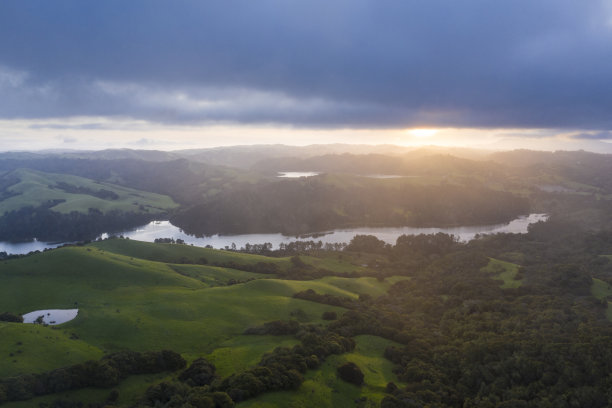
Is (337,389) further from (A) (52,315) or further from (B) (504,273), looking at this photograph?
(B) (504,273)

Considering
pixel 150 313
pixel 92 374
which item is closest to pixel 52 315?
pixel 150 313

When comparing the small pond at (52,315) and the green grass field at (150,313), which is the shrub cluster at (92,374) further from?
the small pond at (52,315)

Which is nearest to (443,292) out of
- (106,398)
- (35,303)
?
(106,398)

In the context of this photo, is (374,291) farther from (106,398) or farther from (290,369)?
(106,398)

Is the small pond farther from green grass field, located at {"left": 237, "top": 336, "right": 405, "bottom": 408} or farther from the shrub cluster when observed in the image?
green grass field, located at {"left": 237, "top": 336, "right": 405, "bottom": 408}

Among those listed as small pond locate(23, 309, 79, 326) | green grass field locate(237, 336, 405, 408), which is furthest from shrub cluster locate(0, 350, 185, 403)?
small pond locate(23, 309, 79, 326)

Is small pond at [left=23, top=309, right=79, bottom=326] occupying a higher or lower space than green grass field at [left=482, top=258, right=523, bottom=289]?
higher

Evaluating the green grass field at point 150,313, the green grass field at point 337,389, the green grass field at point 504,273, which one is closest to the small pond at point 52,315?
the green grass field at point 150,313

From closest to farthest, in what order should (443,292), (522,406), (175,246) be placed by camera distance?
(522,406) → (443,292) → (175,246)
